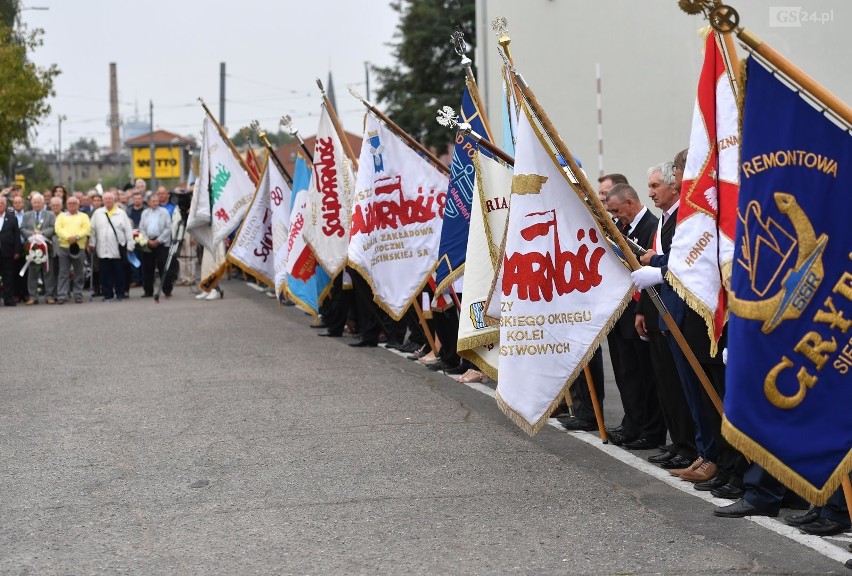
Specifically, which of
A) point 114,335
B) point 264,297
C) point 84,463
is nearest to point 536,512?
point 84,463

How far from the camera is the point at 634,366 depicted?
9.02 m

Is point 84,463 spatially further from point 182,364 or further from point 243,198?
point 243,198

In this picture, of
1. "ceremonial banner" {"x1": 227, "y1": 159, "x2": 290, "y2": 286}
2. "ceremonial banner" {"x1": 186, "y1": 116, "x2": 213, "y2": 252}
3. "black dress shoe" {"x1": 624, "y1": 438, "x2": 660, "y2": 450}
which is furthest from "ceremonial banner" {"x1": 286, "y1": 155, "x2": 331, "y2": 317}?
"black dress shoe" {"x1": 624, "y1": 438, "x2": 660, "y2": 450}

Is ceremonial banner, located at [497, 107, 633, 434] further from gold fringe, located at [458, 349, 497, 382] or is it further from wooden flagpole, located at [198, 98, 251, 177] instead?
wooden flagpole, located at [198, 98, 251, 177]

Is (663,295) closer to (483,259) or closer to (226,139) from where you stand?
(483,259)

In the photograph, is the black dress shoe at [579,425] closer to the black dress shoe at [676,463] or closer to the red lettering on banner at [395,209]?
the black dress shoe at [676,463]

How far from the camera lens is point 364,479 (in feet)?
26.0

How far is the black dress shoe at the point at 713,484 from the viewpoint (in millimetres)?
7461

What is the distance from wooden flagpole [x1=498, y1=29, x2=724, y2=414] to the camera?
7.52m

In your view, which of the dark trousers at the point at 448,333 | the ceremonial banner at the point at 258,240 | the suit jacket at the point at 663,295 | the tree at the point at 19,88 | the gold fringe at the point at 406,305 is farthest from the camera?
the tree at the point at 19,88

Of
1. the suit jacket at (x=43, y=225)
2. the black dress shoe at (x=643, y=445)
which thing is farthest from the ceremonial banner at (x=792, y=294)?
the suit jacket at (x=43, y=225)

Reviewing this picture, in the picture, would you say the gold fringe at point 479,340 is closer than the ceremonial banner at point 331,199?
Yes

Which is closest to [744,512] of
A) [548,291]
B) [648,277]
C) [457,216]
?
[648,277]

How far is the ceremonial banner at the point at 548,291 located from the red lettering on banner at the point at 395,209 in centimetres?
460
